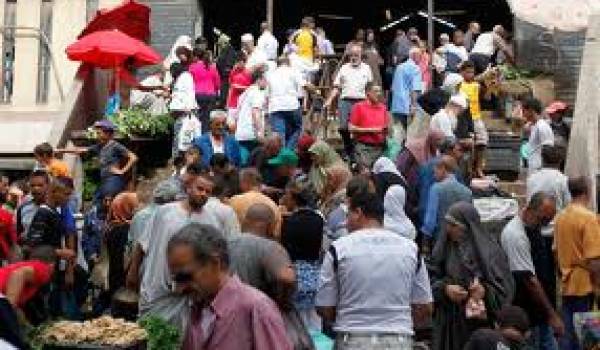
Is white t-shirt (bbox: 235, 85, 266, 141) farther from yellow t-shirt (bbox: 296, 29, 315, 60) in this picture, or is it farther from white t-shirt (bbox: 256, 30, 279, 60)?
yellow t-shirt (bbox: 296, 29, 315, 60)

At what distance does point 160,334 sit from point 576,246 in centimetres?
376

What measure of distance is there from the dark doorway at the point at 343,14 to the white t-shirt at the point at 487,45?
5478 millimetres

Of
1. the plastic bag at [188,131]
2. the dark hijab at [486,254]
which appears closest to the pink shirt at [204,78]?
the plastic bag at [188,131]

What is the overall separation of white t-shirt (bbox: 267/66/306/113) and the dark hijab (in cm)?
732

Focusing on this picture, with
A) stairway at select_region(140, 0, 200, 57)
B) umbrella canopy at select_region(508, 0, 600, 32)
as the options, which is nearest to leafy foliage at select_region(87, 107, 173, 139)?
stairway at select_region(140, 0, 200, 57)

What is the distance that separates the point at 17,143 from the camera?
82.3 feet

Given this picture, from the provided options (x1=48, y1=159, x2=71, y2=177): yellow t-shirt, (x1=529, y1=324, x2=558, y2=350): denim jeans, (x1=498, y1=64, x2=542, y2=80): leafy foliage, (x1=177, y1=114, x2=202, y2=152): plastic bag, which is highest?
(x1=498, y1=64, x2=542, y2=80): leafy foliage

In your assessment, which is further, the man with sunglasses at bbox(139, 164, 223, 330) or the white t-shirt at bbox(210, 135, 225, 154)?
the white t-shirt at bbox(210, 135, 225, 154)

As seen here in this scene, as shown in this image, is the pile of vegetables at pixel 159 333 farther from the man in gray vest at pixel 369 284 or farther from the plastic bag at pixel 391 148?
the plastic bag at pixel 391 148

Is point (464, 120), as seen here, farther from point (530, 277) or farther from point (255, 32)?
point (255, 32)

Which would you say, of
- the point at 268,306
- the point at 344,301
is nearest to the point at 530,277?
the point at 344,301

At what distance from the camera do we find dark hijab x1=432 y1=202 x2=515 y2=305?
33.0 feet

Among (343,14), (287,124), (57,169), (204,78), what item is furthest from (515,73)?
(343,14)

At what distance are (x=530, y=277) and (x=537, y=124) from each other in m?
5.16
